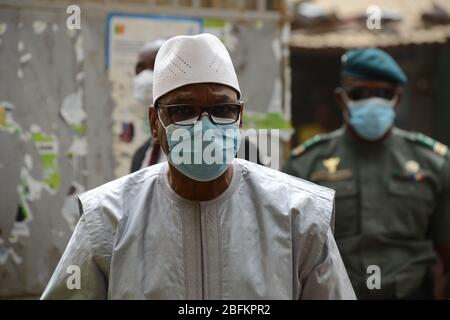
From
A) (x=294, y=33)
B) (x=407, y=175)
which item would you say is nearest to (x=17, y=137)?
(x=407, y=175)

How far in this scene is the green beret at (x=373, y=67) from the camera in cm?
476

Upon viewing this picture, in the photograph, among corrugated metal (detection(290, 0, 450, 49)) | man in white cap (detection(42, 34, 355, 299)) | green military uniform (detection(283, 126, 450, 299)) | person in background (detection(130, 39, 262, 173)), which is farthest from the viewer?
corrugated metal (detection(290, 0, 450, 49))

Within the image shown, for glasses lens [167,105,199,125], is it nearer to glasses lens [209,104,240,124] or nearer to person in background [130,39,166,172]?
glasses lens [209,104,240,124]

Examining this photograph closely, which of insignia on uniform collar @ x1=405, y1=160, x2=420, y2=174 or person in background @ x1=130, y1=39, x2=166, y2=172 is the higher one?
person in background @ x1=130, y1=39, x2=166, y2=172

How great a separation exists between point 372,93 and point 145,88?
1.50 m

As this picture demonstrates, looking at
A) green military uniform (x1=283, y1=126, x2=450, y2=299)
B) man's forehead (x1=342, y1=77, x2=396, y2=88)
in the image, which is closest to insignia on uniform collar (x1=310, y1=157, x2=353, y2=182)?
green military uniform (x1=283, y1=126, x2=450, y2=299)

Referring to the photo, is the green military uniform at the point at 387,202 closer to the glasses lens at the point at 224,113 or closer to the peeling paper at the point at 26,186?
the peeling paper at the point at 26,186

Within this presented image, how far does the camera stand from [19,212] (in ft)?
15.5

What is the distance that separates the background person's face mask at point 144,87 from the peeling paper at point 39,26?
0.74 meters

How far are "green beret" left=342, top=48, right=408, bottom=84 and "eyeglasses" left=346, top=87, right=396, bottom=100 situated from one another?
0.23 feet

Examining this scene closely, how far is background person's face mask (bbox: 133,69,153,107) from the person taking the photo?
435 centimetres

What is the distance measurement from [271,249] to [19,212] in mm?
2776

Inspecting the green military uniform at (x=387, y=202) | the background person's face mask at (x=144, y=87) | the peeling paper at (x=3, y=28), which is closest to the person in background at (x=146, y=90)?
the background person's face mask at (x=144, y=87)

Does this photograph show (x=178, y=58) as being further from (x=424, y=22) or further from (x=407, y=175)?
(x=424, y=22)
